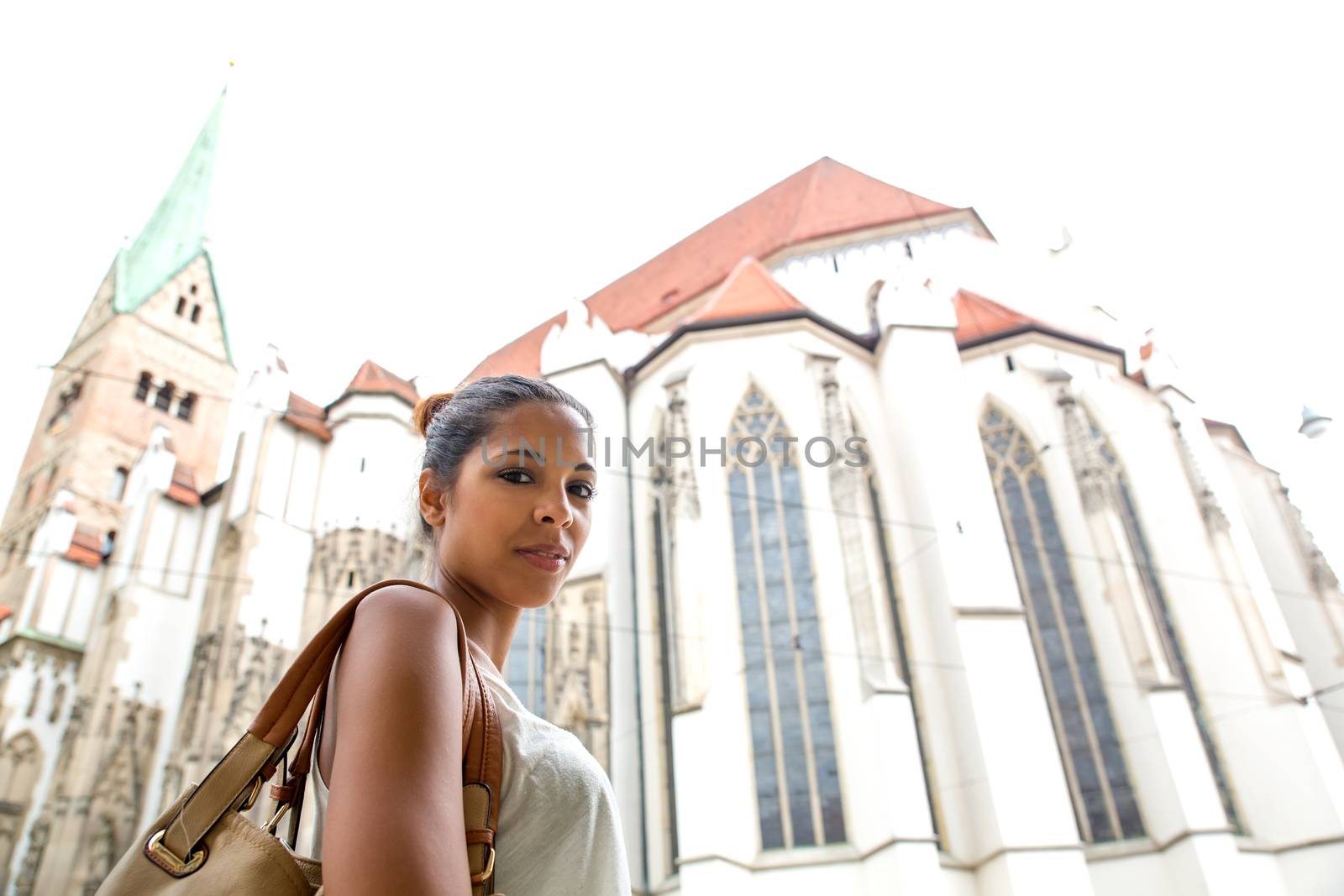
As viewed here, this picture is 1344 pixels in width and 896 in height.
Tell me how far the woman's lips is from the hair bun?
0.34 m

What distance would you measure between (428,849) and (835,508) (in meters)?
10.6

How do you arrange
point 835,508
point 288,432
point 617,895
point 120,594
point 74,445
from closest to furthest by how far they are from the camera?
1. point 617,895
2. point 835,508
3. point 120,594
4. point 288,432
5. point 74,445

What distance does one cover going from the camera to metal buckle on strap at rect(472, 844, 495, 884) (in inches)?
30.1

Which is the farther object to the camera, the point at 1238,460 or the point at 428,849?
the point at 1238,460

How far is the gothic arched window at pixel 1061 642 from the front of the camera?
33.1 feet

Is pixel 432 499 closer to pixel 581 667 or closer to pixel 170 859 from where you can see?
pixel 170 859

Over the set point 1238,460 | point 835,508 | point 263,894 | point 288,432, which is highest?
point 288,432

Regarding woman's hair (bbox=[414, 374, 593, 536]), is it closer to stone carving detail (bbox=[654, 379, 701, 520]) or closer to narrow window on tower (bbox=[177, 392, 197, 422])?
stone carving detail (bbox=[654, 379, 701, 520])

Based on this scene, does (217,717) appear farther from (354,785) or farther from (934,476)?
(354,785)

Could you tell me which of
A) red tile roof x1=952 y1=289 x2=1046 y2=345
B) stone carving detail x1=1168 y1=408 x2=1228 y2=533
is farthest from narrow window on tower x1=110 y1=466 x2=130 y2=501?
stone carving detail x1=1168 y1=408 x2=1228 y2=533

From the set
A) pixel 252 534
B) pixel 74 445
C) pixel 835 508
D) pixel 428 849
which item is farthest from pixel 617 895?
pixel 74 445

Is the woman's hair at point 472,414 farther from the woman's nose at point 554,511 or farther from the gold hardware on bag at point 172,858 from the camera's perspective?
the gold hardware on bag at point 172,858

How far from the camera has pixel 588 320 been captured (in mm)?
15773

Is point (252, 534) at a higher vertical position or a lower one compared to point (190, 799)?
higher
